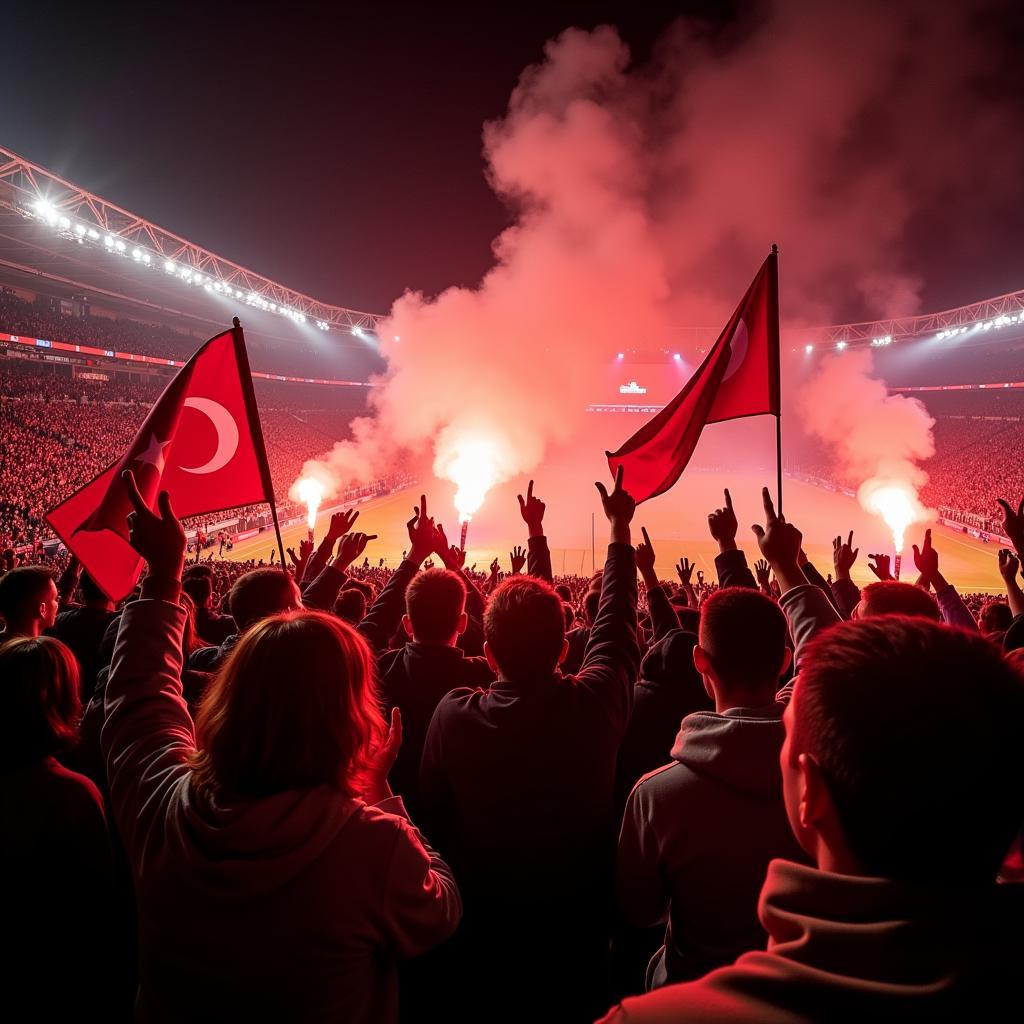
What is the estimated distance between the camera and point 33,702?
1.93m

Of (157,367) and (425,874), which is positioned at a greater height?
(157,367)

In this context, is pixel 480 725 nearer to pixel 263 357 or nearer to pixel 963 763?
pixel 963 763

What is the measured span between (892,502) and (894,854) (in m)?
41.2

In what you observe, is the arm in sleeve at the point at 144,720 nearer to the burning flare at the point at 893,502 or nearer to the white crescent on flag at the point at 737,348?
the white crescent on flag at the point at 737,348

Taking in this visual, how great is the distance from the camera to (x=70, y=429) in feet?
105

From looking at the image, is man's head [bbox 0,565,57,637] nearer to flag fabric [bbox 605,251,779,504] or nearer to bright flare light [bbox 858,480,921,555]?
flag fabric [bbox 605,251,779,504]

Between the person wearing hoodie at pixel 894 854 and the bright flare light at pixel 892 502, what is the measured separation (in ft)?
115

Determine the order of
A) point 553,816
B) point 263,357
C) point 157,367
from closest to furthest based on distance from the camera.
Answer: point 553,816, point 157,367, point 263,357

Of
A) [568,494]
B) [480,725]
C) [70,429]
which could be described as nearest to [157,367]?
[70,429]

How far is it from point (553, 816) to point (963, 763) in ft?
4.86

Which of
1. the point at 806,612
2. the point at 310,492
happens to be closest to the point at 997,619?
the point at 806,612

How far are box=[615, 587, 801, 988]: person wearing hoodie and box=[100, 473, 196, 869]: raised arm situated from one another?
136 cm

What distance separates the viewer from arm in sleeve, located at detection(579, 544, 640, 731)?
221cm

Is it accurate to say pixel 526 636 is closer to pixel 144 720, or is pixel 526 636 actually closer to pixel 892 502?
pixel 144 720
